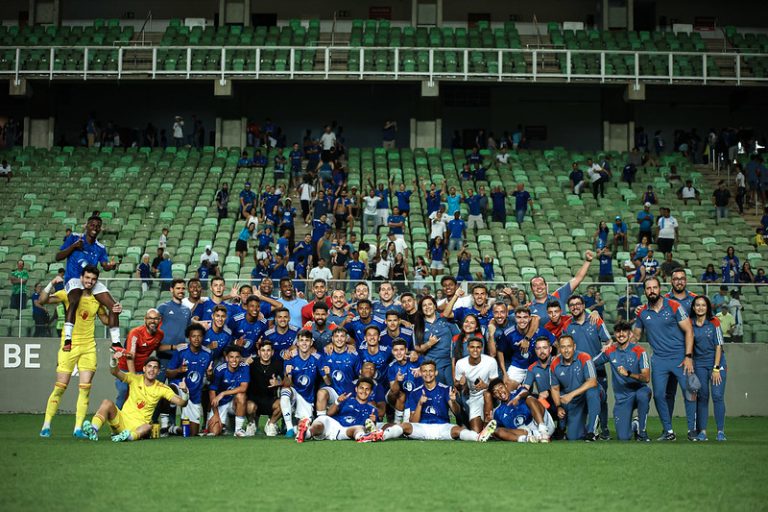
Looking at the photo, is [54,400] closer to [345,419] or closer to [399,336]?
[345,419]

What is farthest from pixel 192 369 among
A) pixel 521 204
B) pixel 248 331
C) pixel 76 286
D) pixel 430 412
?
pixel 521 204

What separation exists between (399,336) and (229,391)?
240 cm

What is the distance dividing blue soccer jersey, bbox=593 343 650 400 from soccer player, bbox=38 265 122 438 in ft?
20.9

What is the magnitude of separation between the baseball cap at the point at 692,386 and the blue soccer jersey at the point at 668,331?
0.32m

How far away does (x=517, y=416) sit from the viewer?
1245 centimetres

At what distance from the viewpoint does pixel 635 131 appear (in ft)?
115

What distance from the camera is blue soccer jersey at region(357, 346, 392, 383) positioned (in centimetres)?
1312

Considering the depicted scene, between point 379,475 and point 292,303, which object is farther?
point 292,303

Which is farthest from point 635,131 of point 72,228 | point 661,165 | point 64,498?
point 64,498

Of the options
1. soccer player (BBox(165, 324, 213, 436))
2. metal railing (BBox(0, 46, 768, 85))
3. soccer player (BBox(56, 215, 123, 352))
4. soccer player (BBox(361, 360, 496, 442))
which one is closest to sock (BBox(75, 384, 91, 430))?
soccer player (BBox(56, 215, 123, 352))

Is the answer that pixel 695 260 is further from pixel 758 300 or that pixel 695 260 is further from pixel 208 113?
pixel 208 113

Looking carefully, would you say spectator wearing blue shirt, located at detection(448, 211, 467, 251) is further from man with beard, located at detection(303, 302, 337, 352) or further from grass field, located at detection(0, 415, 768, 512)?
grass field, located at detection(0, 415, 768, 512)

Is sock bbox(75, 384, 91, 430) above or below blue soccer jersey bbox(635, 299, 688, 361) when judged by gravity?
below

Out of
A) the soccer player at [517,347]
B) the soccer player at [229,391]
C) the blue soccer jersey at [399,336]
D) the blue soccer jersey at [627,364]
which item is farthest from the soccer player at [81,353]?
the blue soccer jersey at [627,364]
